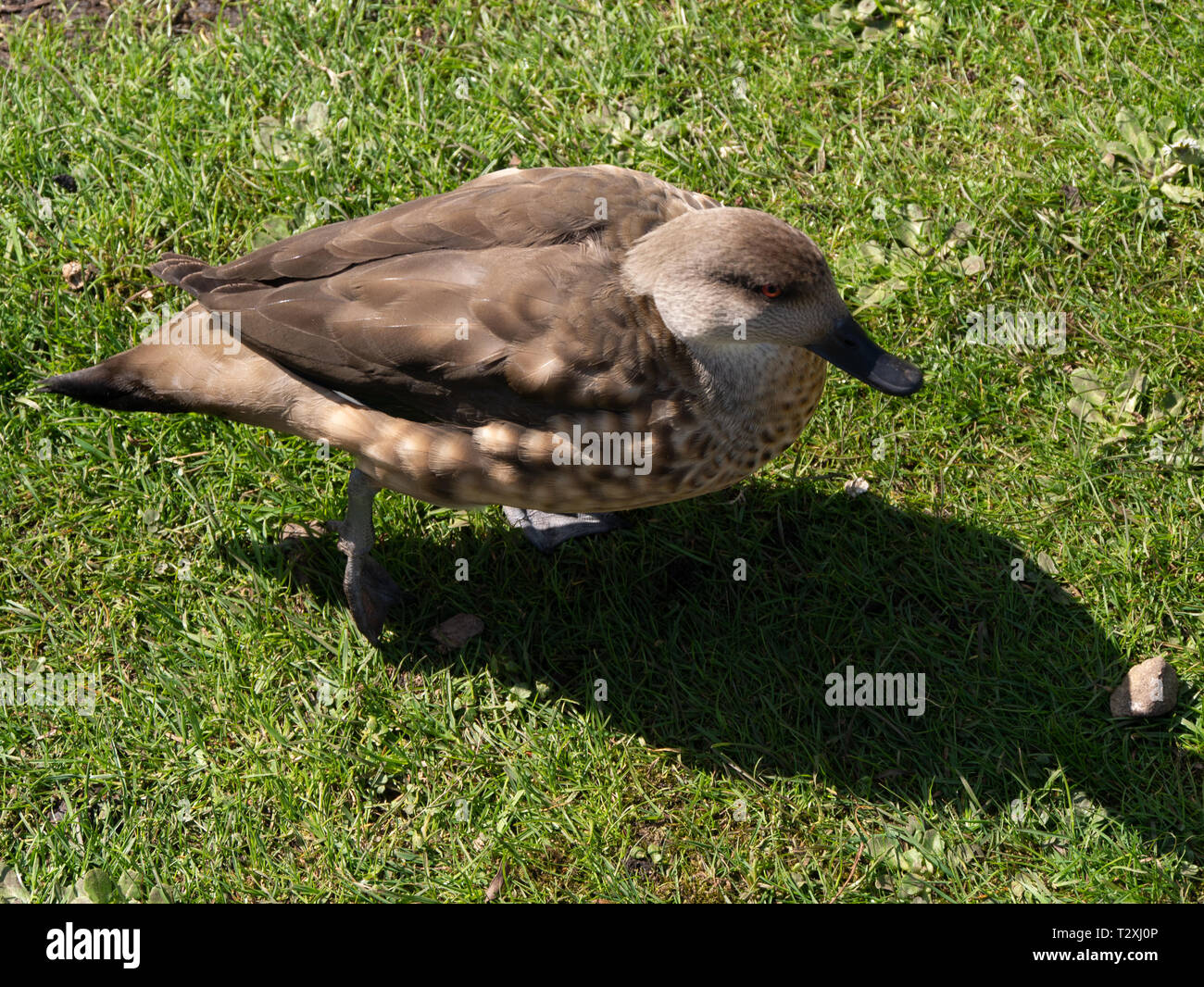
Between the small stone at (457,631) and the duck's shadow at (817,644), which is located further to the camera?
the small stone at (457,631)

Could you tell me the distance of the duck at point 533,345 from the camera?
12.9 ft

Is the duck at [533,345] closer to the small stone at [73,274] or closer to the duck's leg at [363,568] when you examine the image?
the duck's leg at [363,568]

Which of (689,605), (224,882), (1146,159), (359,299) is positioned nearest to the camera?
(359,299)

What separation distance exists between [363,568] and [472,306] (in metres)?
1.28

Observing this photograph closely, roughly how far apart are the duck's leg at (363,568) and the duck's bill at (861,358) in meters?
1.75

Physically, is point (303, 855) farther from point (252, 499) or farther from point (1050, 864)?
point (1050, 864)

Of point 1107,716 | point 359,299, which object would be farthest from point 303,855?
point 1107,716

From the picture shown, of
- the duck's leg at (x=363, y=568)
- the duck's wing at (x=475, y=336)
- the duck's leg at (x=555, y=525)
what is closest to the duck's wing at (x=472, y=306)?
the duck's wing at (x=475, y=336)

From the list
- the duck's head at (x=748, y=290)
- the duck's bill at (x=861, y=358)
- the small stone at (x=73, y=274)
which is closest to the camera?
the duck's head at (x=748, y=290)

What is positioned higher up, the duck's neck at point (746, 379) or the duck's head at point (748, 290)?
the duck's head at point (748, 290)

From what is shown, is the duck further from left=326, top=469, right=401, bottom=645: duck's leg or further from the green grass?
the green grass

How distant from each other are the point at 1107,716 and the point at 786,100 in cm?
325

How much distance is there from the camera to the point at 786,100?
5.83 meters

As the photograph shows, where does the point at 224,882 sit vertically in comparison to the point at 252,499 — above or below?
below
